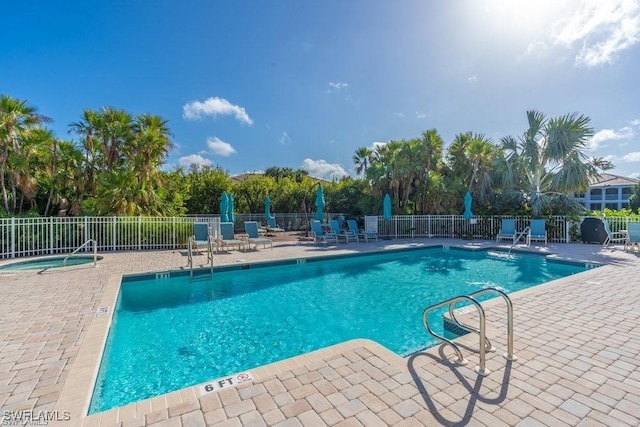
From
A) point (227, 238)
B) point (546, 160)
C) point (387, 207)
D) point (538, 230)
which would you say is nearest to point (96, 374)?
point (227, 238)

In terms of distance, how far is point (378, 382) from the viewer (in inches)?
111

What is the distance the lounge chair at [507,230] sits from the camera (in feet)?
46.7

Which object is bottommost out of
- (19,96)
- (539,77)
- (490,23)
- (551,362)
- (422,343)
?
(422,343)

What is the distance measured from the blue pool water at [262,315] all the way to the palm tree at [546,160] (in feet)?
20.5

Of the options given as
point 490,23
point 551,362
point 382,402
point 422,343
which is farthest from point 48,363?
point 490,23

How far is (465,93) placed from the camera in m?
13.8

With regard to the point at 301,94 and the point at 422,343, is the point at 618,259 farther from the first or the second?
the point at 301,94

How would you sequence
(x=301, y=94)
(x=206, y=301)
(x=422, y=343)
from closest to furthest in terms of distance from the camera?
(x=422, y=343), (x=206, y=301), (x=301, y=94)

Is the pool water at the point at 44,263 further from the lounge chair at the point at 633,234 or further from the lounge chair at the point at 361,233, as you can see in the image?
the lounge chair at the point at 633,234

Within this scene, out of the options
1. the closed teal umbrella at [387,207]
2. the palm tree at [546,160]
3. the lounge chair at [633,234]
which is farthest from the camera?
the closed teal umbrella at [387,207]

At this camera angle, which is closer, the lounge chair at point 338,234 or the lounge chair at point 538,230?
the lounge chair at point 538,230

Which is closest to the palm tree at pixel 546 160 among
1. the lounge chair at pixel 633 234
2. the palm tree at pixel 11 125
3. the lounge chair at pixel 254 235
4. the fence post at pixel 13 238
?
the lounge chair at pixel 633 234

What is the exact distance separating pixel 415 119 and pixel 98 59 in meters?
15.4

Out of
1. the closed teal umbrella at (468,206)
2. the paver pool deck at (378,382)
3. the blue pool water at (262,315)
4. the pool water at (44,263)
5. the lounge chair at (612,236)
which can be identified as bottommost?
the blue pool water at (262,315)
